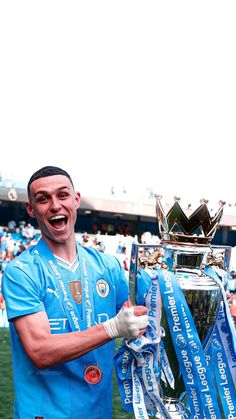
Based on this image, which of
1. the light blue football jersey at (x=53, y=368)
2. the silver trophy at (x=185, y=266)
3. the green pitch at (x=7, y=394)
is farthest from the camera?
the green pitch at (x=7, y=394)

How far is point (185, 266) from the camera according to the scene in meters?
2.25

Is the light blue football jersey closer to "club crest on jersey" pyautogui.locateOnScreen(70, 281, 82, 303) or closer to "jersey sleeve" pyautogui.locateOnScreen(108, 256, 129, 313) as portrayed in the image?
"club crest on jersey" pyautogui.locateOnScreen(70, 281, 82, 303)

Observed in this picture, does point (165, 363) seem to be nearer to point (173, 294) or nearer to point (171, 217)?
point (173, 294)

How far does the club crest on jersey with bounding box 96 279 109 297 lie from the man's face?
0.70ft

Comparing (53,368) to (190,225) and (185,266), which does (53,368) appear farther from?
(190,225)

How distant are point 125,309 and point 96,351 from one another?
34cm

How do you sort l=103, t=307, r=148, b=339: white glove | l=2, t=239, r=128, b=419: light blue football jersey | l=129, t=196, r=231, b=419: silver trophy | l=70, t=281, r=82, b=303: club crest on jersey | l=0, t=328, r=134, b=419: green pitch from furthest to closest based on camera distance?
l=0, t=328, r=134, b=419: green pitch, l=129, t=196, r=231, b=419: silver trophy, l=70, t=281, r=82, b=303: club crest on jersey, l=2, t=239, r=128, b=419: light blue football jersey, l=103, t=307, r=148, b=339: white glove

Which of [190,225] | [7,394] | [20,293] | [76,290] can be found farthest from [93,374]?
[7,394]

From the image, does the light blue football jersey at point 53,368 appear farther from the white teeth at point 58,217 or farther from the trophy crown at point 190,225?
the trophy crown at point 190,225

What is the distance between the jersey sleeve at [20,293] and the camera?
1.89 meters

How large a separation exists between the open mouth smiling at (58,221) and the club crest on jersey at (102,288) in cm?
27

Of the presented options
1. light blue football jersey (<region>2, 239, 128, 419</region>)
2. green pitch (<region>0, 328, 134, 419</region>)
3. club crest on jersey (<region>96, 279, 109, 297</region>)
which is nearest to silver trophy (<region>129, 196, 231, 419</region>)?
club crest on jersey (<region>96, 279, 109, 297</region>)

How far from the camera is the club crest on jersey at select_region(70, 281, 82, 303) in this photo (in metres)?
2.06

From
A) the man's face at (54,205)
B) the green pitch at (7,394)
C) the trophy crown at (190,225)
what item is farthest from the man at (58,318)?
the green pitch at (7,394)
